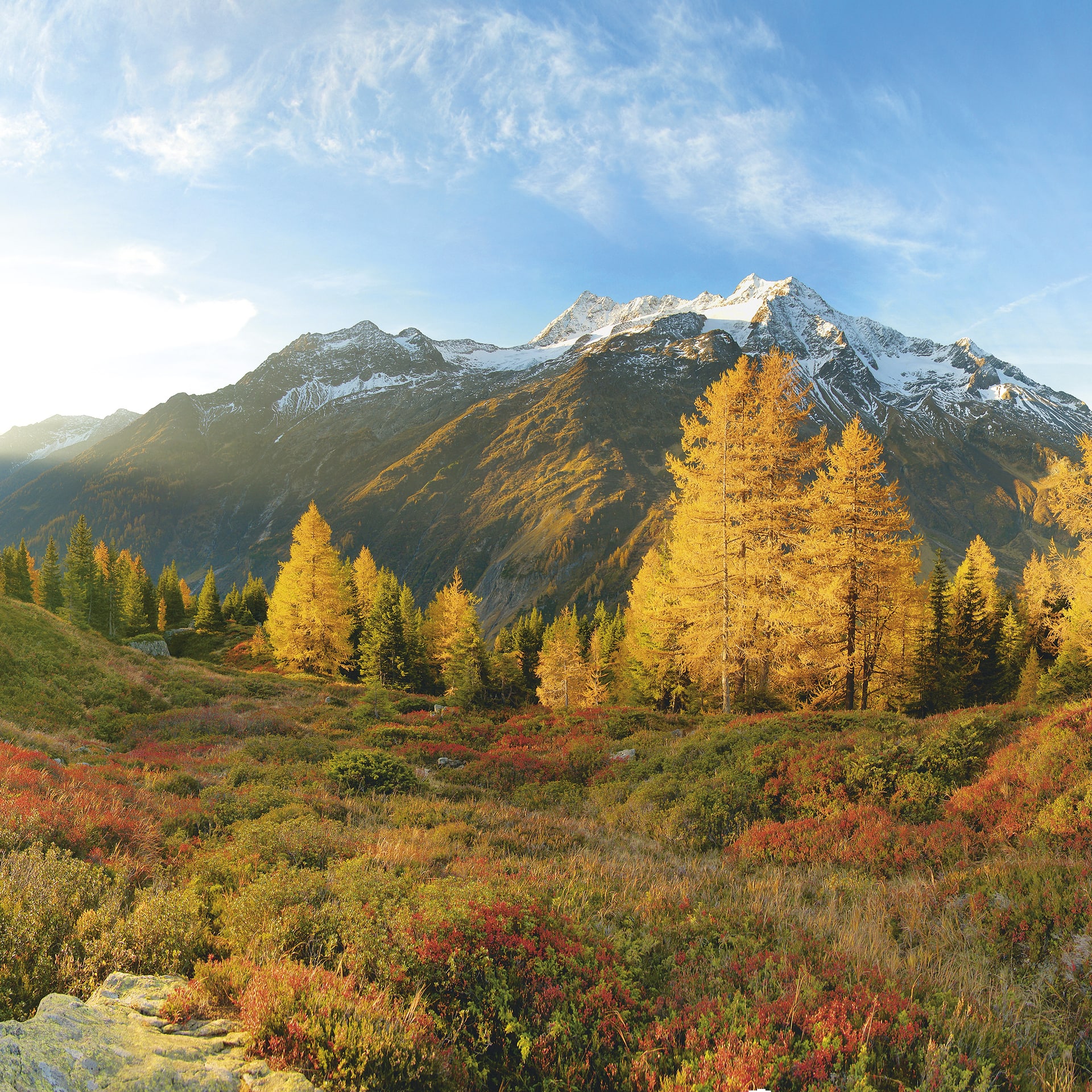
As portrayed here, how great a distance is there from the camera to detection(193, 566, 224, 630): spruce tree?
56.2 meters

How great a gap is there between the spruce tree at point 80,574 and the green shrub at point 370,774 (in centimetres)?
5810

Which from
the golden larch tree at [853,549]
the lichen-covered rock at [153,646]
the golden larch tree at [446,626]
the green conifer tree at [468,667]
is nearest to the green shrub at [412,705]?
the green conifer tree at [468,667]

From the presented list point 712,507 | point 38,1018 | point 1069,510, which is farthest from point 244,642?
point 1069,510

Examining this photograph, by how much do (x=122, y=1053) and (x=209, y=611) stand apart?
206 ft

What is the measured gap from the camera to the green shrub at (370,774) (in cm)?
1258

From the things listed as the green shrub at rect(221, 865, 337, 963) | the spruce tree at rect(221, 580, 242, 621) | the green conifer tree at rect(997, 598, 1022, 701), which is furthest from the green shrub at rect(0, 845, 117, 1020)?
the spruce tree at rect(221, 580, 242, 621)

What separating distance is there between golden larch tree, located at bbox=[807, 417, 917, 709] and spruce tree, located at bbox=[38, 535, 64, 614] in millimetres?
73103

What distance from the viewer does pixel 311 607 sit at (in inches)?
1417

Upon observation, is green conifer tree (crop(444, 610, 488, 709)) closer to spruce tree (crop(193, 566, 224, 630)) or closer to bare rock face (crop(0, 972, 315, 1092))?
spruce tree (crop(193, 566, 224, 630))

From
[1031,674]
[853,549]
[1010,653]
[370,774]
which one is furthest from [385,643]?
[1010,653]

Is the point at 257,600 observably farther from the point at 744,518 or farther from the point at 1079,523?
the point at 1079,523

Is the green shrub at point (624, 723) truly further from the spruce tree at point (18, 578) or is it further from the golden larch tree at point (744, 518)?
the spruce tree at point (18, 578)

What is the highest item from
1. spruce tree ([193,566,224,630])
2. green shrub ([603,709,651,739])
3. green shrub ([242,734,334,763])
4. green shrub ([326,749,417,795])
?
spruce tree ([193,566,224,630])

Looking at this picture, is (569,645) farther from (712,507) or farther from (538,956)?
(538,956)
